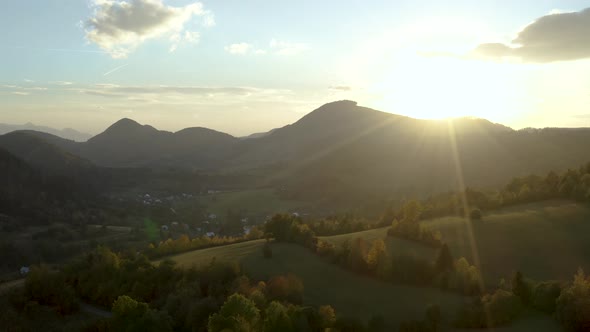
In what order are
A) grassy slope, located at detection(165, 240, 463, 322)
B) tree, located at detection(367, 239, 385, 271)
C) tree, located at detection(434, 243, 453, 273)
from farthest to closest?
tree, located at detection(367, 239, 385, 271) < tree, located at detection(434, 243, 453, 273) < grassy slope, located at detection(165, 240, 463, 322)

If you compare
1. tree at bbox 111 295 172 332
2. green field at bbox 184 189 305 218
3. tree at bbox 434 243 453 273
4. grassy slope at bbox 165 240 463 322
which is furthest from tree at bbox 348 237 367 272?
green field at bbox 184 189 305 218

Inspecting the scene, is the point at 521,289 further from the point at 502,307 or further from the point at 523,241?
the point at 523,241

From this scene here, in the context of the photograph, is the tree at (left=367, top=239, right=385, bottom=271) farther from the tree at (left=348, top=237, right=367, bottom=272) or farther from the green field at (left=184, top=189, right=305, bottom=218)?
the green field at (left=184, top=189, right=305, bottom=218)

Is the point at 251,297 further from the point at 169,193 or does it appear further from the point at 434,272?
the point at 169,193

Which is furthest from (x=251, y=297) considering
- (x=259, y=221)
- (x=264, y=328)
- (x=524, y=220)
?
(x=259, y=221)

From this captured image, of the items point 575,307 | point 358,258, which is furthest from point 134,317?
point 575,307

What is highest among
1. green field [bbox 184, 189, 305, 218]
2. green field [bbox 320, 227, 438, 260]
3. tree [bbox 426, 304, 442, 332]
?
green field [bbox 320, 227, 438, 260]

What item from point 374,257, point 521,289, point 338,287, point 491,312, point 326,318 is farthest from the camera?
point 374,257
